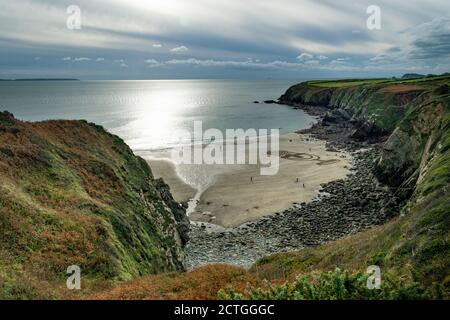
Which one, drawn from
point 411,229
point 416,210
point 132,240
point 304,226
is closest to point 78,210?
point 132,240

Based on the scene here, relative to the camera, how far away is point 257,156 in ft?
266

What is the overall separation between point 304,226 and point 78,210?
27726mm

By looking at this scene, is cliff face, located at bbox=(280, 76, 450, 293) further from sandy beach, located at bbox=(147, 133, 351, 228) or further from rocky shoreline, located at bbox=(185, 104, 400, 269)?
sandy beach, located at bbox=(147, 133, 351, 228)

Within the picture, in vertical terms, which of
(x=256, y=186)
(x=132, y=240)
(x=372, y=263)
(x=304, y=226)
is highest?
(x=372, y=263)

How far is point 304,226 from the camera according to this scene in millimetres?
45281

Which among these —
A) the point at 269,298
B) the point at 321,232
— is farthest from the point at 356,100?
the point at 269,298

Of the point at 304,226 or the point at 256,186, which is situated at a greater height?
the point at 256,186

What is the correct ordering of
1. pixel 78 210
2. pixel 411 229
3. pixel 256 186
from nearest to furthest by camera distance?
pixel 411 229, pixel 78 210, pixel 256 186

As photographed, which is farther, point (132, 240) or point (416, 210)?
point (132, 240)

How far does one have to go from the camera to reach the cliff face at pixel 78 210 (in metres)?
21.5

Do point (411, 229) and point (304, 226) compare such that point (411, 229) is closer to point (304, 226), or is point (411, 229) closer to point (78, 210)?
point (78, 210)

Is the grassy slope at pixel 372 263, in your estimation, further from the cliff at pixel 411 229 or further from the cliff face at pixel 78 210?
the cliff face at pixel 78 210
